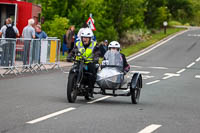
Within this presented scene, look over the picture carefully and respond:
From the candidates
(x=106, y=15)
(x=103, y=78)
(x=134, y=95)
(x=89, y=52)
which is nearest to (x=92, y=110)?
(x=103, y=78)

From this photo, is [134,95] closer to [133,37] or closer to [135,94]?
[135,94]

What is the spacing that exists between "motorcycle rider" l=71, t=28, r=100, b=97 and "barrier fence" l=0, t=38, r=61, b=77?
632 centimetres

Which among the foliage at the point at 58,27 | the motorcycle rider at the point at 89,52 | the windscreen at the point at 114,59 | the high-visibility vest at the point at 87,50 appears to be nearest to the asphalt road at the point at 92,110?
the motorcycle rider at the point at 89,52

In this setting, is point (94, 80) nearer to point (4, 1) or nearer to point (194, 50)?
point (4, 1)

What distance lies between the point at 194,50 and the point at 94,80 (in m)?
33.0

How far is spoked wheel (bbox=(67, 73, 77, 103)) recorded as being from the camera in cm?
1151

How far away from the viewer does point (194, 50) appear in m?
44.3

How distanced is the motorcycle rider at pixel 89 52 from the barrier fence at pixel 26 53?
632 cm

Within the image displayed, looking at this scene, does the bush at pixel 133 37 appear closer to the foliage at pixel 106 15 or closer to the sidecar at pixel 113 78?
the foliage at pixel 106 15

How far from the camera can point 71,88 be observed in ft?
37.9

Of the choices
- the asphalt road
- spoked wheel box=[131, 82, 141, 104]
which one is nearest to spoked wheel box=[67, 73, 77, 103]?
the asphalt road

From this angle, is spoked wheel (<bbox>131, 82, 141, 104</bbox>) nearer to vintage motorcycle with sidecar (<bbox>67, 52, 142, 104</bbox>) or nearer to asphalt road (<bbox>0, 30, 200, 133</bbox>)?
vintage motorcycle with sidecar (<bbox>67, 52, 142, 104</bbox>)

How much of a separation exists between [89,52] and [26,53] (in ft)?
26.0

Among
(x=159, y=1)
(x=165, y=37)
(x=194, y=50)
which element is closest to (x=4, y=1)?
(x=194, y=50)
